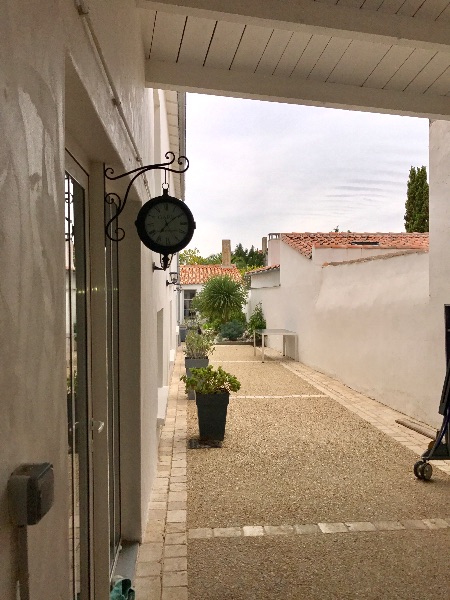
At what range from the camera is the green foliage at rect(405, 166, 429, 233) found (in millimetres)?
25031

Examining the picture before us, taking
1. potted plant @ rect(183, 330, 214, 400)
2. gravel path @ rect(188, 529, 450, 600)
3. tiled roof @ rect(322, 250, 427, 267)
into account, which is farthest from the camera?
potted plant @ rect(183, 330, 214, 400)

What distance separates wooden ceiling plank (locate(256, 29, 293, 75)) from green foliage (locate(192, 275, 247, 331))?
58.2 feet

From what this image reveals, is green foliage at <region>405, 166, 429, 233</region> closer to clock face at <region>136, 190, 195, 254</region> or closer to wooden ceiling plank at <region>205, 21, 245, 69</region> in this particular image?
wooden ceiling plank at <region>205, 21, 245, 69</region>

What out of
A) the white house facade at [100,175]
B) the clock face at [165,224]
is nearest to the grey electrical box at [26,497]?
the white house facade at [100,175]

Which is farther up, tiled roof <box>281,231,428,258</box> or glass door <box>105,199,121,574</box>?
tiled roof <box>281,231,428,258</box>

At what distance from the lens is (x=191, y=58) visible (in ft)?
14.8

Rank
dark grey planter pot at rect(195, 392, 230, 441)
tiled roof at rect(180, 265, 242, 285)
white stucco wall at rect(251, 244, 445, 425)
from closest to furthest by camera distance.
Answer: dark grey planter pot at rect(195, 392, 230, 441) → white stucco wall at rect(251, 244, 445, 425) → tiled roof at rect(180, 265, 242, 285)

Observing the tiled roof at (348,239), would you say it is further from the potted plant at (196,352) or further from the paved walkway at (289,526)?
the paved walkway at (289,526)

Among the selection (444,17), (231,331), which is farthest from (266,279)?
(444,17)

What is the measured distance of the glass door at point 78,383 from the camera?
2371mm

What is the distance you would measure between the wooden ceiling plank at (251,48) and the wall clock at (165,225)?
1.56m

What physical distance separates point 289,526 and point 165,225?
267 centimetres

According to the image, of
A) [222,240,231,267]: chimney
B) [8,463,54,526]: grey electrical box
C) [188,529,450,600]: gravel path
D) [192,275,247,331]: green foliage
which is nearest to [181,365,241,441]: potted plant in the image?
[188,529,450,600]: gravel path

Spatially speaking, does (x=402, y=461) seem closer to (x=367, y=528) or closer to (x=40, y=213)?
(x=367, y=528)
